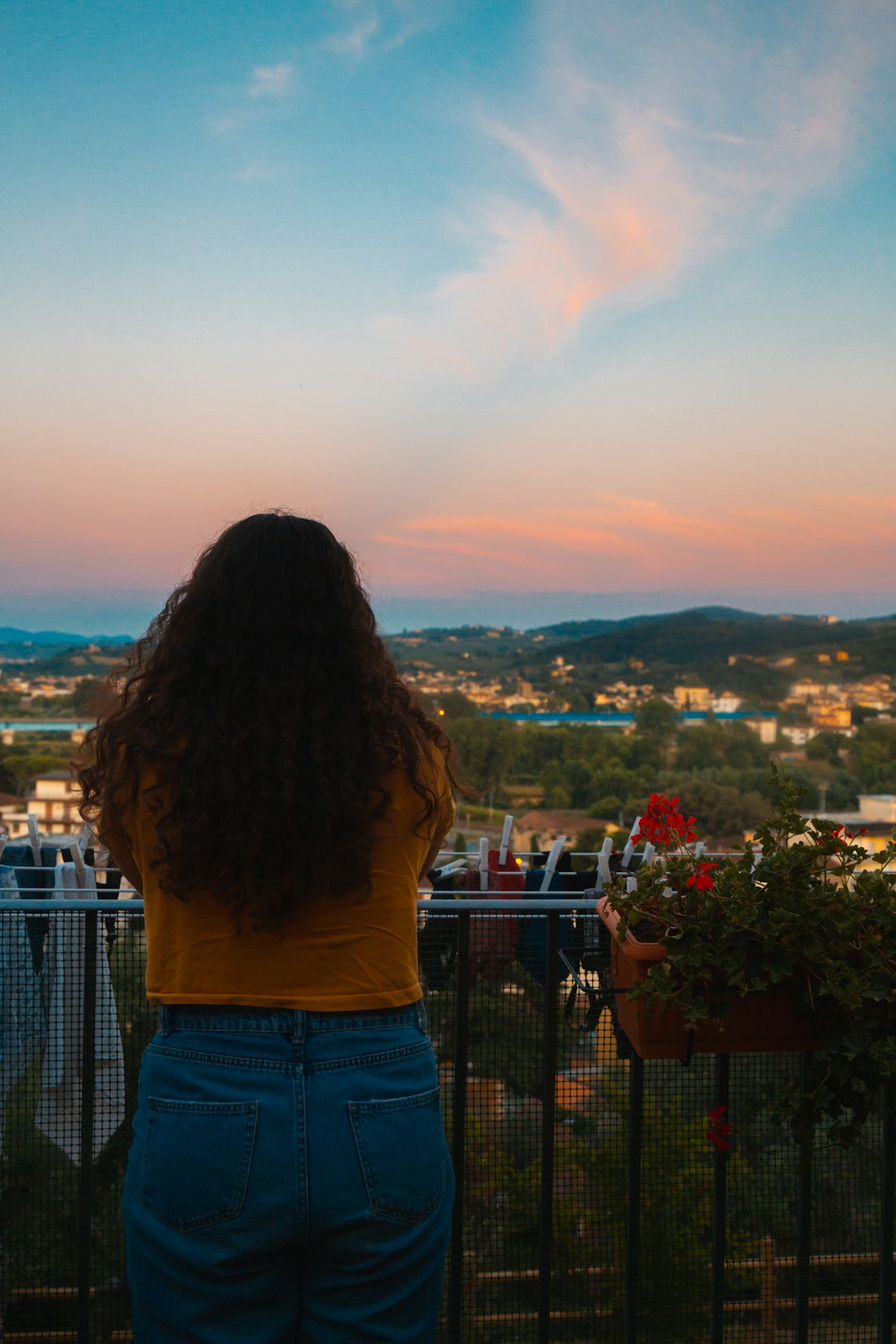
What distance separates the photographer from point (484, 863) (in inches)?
204

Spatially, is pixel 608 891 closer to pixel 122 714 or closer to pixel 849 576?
pixel 122 714

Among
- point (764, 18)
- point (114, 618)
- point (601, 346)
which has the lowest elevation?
point (114, 618)

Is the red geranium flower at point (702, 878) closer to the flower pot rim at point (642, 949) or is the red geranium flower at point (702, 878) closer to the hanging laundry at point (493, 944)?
the flower pot rim at point (642, 949)

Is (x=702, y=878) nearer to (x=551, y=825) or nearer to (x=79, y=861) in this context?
(x=79, y=861)

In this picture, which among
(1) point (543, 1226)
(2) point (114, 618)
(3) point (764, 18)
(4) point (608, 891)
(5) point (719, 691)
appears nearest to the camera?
(4) point (608, 891)

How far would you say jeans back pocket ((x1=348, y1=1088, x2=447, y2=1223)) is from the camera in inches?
38.9

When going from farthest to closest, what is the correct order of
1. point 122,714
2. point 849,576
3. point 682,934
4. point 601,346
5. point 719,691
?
1. point 849,576
2. point 719,691
3. point 601,346
4. point 682,934
5. point 122,714

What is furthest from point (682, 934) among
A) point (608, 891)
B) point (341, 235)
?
point (341, 235)

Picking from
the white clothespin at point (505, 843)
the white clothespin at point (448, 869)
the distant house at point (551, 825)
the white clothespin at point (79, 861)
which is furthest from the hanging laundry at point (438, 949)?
the distant house at point (551, 825)

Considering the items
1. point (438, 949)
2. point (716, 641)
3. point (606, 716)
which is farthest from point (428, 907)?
point (716, 641)

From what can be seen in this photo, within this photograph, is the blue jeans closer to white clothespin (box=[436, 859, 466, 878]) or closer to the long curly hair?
the long curly hair

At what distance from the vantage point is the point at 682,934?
1366 millimetres

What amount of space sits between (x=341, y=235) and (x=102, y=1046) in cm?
2908

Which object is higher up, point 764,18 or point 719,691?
point 764,18
